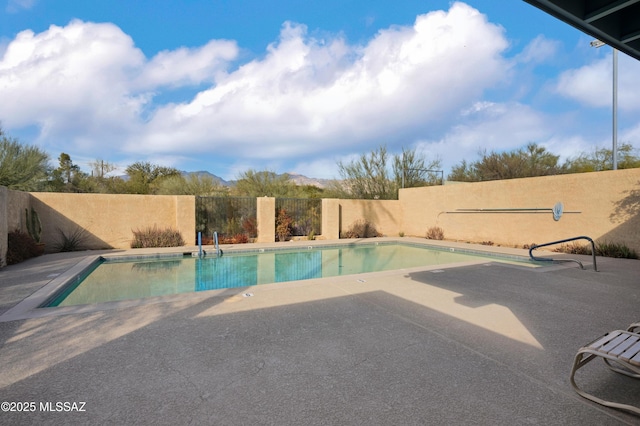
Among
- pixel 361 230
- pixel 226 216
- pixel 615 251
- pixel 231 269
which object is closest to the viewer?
pixel 231 269

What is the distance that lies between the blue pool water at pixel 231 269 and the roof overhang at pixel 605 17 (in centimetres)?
656

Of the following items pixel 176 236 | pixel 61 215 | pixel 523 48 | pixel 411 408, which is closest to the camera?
pixel 411 408

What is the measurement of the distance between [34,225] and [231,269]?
666 centimetres

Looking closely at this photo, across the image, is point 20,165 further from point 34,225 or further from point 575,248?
point 575,248

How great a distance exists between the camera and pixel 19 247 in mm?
8297

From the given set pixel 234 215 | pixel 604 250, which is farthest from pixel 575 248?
pixel 234 215

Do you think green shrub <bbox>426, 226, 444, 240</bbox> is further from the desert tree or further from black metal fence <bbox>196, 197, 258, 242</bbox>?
the desert tree

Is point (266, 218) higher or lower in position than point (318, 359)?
higher

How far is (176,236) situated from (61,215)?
3.63m

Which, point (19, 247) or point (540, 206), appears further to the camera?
point (540, 206)

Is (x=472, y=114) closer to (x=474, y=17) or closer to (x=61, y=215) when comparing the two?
(x=474, y=17)

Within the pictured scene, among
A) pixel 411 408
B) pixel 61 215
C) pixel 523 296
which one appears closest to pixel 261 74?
pixel 61 215

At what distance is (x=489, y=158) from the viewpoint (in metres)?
21.4

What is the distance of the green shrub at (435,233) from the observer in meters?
15.1
